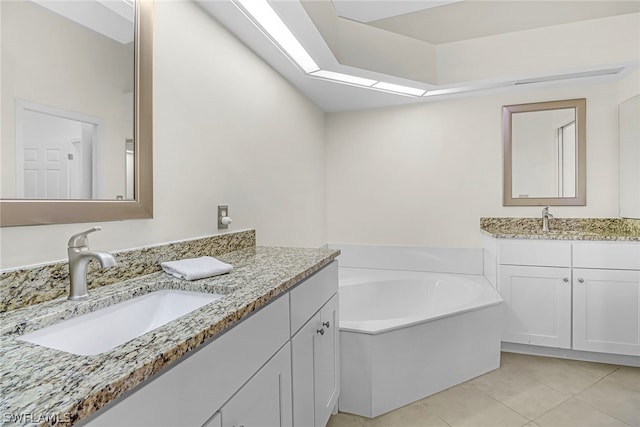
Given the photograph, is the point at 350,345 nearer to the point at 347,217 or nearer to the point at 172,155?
the point at 172,155

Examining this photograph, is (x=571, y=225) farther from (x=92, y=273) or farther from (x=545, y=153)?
(x=92, y=273)

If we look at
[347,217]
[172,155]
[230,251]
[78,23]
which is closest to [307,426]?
[230,251]

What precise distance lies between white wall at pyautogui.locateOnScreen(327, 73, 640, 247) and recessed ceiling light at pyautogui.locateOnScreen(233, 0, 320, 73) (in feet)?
4.07

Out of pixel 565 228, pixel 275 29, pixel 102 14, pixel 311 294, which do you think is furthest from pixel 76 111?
pixel 565 228

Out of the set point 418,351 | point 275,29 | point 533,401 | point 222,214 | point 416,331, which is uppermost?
point 275,29

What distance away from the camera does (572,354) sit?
2.42 metres

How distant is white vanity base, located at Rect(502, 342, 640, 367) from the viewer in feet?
7.58

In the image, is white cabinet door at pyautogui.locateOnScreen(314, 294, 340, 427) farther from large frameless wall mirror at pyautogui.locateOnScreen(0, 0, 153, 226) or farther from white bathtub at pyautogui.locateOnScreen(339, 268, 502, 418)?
large frameless wall mirror at pyautogui.locateOnScreen(0, 0, 153, 226)

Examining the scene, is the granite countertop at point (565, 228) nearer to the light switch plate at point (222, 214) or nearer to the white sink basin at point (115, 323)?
the light switch plate at point (222, 214)

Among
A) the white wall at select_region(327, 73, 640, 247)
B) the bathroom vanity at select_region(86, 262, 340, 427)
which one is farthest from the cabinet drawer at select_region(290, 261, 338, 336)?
the white wall at select_region(327, 73, 640, 247)

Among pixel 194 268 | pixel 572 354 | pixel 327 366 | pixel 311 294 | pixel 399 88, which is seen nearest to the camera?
pixel 194 268

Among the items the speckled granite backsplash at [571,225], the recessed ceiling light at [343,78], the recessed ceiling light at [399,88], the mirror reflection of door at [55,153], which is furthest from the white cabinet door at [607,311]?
the mirror reflection of door at [55,153]

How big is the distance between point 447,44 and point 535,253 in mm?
1779

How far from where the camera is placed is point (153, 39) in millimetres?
A: 1289
